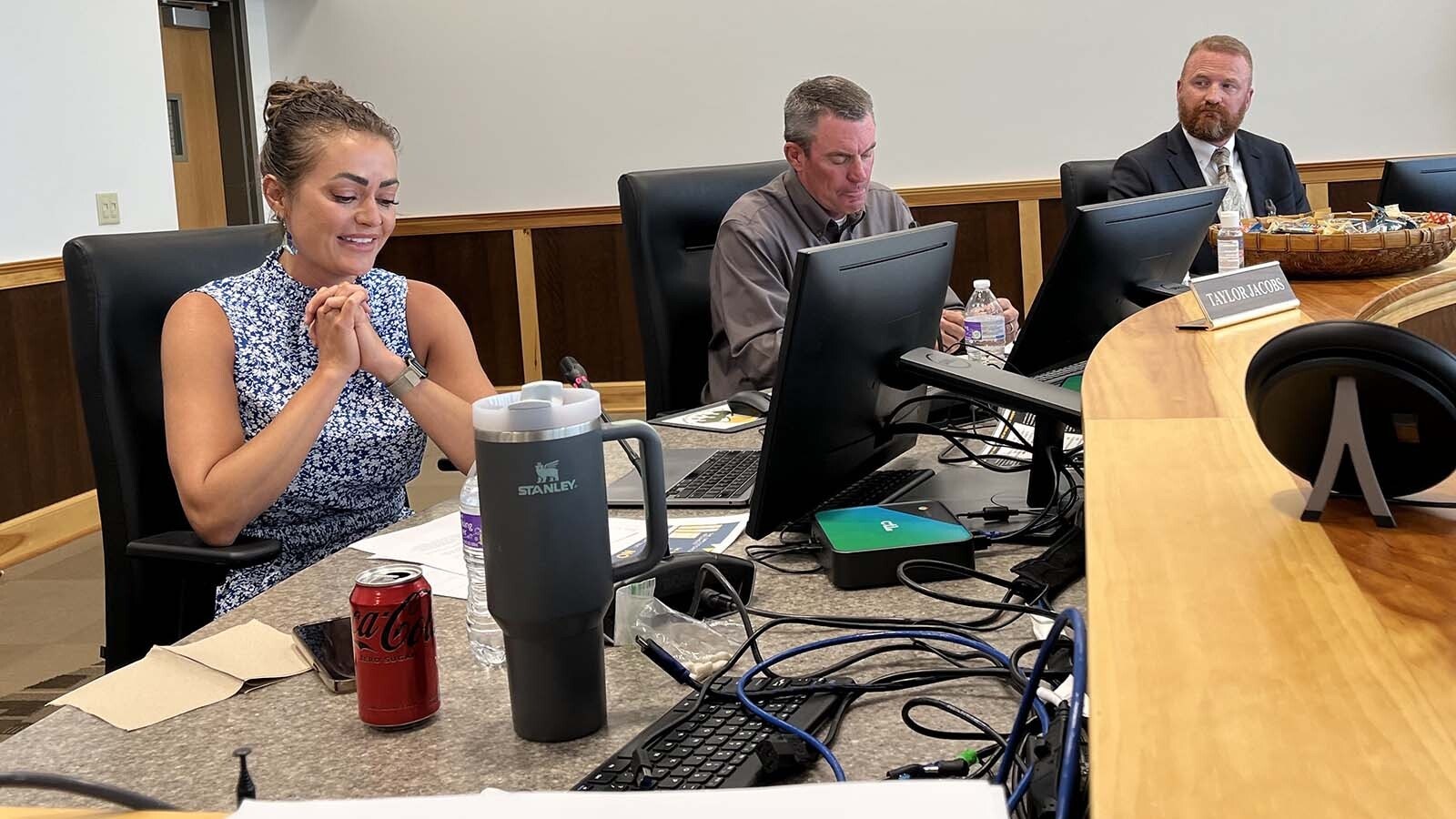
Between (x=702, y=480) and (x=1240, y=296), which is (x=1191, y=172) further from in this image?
(x=702, y=480)

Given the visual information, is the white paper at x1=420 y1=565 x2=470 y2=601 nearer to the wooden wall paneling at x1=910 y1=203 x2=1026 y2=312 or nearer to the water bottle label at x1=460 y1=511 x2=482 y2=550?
the water bottle label at x1=460 y1=511 x2=482 y2=550

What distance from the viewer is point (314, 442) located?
1.83 m

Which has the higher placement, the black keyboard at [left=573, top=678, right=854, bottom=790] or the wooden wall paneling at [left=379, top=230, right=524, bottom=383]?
the wooden wall paneling at [left=379, top=230, right=524, bottom=383]

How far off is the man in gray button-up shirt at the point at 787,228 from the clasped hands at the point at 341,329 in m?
0.93

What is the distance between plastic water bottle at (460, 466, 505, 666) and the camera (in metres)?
1.16

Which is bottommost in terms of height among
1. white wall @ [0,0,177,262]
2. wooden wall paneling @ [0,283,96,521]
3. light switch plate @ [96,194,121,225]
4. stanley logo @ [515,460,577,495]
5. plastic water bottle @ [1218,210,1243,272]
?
wooden wall paneling @ [0,283,96,521]

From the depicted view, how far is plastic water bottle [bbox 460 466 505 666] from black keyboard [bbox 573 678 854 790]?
0.72 feet

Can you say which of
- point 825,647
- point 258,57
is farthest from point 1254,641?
point 258,57

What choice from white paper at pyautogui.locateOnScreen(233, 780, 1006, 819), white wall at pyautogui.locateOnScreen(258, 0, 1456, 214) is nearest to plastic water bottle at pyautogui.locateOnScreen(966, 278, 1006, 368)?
white paper at pyautogui.locateOnScreen(233, 780, 1006, 819)

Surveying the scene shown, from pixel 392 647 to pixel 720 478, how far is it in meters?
0.81

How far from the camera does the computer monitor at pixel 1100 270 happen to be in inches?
69.4

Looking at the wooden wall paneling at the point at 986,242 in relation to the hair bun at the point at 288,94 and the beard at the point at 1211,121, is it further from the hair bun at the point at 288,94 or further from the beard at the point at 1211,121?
the hair bun at the point at 288,94

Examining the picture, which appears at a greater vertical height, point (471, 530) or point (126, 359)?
point (126, 359)

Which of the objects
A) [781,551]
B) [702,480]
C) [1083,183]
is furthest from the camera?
[1083,183]
